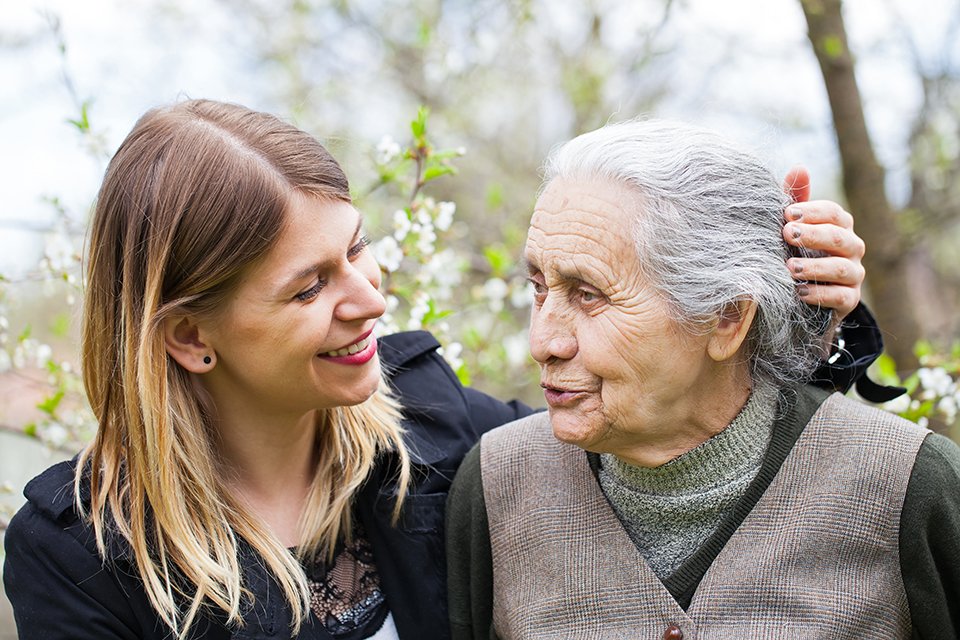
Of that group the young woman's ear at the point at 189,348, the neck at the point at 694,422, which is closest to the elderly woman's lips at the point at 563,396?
the neck at the point at 694,422

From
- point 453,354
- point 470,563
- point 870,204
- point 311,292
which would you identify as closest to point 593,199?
point 311,292

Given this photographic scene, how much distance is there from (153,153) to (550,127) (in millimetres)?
5285

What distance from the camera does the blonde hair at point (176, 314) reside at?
1946mm

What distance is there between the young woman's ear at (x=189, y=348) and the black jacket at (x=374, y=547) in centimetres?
33

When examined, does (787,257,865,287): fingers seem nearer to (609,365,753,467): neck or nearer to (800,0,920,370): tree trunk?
(609,365,753,467): neck

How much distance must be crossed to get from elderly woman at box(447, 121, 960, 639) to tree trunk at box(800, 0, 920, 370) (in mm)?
1677

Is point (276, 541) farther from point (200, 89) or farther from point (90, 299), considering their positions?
point (200, 89)

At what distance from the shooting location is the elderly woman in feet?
5.95

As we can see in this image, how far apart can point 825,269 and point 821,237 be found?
6 cm

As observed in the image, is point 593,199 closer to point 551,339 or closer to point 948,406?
point 551,339

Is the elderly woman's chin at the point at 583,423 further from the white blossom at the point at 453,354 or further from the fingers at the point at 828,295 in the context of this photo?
the white blossom at the point at 453,354

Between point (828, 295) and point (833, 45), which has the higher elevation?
point (833, 45)

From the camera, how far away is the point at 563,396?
1.90m

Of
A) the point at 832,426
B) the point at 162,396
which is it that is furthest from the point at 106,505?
the point at 832,426
